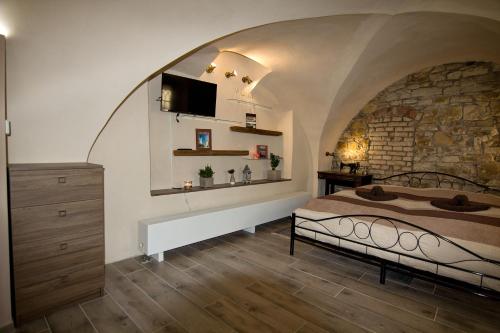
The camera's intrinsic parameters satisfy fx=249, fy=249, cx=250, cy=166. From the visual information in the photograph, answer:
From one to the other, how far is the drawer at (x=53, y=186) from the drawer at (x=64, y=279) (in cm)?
58

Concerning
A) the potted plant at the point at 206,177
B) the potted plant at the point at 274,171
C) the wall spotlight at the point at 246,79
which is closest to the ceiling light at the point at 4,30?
the potted plant at the point at 206,177

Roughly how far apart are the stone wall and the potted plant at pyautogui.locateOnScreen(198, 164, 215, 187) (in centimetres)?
337

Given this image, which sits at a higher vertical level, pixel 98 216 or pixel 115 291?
pixel 98 216

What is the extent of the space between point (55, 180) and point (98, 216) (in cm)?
43

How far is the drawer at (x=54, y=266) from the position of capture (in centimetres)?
179

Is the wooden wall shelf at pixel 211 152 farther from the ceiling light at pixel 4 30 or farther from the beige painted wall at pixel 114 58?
the ceiling light at pixel 4 30

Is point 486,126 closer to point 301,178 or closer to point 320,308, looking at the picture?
point 301,178

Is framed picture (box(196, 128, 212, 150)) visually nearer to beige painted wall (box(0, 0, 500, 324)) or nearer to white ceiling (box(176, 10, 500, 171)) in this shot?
beige painted wall (box(0, 0, 500, 324))

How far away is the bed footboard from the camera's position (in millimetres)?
1888

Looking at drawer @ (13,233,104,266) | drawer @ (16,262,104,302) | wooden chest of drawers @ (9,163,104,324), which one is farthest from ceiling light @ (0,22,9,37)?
drawer @ (16,262,104,302)

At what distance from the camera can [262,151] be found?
4777 mm

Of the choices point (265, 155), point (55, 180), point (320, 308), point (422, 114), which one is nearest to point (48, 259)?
point (55, 180)

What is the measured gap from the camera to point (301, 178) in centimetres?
540

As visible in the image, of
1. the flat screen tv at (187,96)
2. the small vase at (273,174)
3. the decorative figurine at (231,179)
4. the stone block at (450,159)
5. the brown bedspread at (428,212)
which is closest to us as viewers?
the brown bedspread at (428,212)
